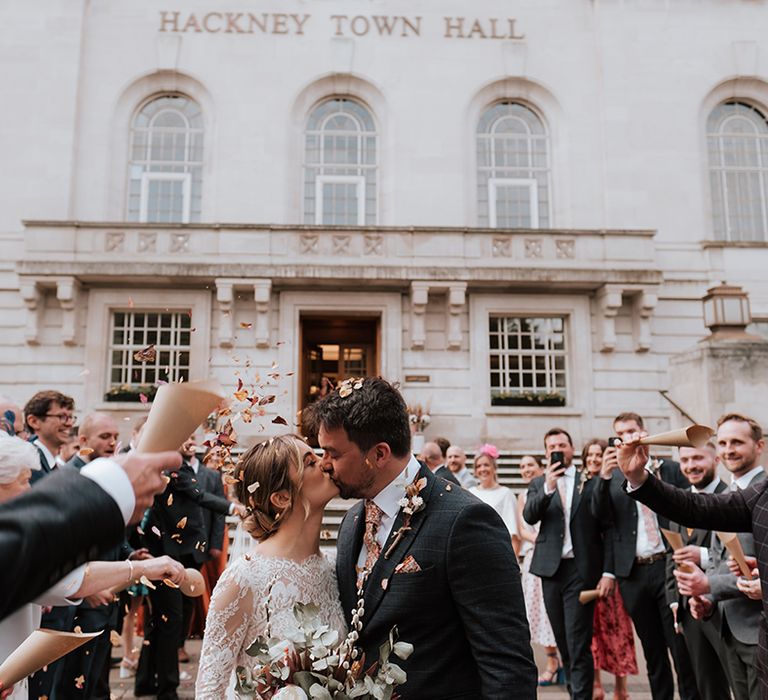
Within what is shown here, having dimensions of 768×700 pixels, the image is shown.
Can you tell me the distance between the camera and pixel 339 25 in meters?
18.6

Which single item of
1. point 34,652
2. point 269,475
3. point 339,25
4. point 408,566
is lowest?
point 34,652

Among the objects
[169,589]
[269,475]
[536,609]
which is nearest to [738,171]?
[536,609]

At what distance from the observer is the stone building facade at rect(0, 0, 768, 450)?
16.6m

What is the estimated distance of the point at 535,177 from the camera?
19109mm

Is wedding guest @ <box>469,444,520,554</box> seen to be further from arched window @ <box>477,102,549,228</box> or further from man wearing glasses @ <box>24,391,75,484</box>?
arched window @ <box>477,102,549,228</box>

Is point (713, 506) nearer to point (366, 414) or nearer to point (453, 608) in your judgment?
point (453, 608)

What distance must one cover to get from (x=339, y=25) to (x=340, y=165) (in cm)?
364

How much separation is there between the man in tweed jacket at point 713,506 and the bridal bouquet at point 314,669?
1.66 m

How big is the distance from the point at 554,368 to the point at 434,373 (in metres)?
3.07

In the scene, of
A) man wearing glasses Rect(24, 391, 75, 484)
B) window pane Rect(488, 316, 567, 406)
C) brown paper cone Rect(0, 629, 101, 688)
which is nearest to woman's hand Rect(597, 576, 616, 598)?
man wearing glasses Rect(24, 391, 75, 484)

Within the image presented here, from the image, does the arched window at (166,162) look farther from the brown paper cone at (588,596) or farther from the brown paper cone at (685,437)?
the brown paper cone at (685,437)

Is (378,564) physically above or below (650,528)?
above

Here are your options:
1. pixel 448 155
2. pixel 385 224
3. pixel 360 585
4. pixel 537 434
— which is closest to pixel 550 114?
pixel 448 155

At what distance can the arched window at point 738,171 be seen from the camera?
1889cm
